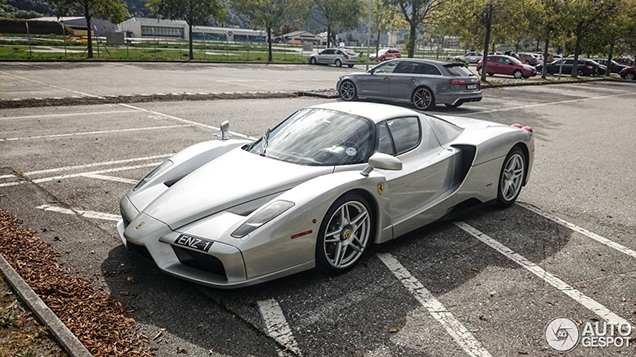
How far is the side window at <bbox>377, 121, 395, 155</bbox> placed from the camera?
452cm

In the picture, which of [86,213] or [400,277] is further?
[86,213]

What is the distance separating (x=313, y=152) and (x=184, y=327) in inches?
73.3

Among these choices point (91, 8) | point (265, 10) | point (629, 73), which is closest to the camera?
point (91, 8)

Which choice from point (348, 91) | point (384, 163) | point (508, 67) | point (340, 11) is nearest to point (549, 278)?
point (384, 163)

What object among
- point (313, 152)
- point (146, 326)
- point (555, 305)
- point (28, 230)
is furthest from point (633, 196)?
point (28, 230)

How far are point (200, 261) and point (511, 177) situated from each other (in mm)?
3918

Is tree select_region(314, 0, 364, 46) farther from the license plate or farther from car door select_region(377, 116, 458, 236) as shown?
the license plate

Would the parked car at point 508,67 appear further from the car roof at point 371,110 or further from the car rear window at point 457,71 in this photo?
the car roof at point 371,110

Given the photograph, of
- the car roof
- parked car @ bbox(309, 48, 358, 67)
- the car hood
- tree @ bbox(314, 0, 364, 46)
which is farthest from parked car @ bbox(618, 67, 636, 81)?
the car hood

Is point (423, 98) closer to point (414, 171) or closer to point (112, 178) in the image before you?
point (112, 178)

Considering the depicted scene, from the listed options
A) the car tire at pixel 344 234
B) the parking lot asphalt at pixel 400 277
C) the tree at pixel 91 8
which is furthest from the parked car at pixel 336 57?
the car tire at pixel 344 234

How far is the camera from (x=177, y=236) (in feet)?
11.4

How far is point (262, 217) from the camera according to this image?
351cm

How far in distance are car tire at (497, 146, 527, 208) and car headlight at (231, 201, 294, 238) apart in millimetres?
2984
